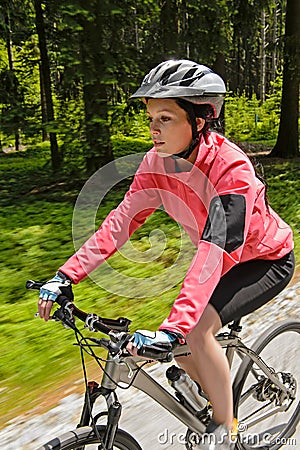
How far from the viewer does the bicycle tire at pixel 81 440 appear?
2.09 meters

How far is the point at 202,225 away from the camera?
2.55m

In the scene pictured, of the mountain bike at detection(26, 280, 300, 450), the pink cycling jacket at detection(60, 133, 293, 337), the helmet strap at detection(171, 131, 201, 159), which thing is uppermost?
the helmet strap at detection(171, 131, 201, 159)

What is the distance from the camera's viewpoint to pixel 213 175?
234 centimetres

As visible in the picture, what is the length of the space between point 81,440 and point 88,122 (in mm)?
9172

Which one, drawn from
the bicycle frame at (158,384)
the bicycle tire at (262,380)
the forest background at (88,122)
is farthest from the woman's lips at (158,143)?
the forest background at (88,122)

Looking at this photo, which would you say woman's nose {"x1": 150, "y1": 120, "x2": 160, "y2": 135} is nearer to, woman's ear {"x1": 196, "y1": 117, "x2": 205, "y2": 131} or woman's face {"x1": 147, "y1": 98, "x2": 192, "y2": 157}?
woman's face {"x1": 147, "y1": 98, "x2": 192, "y2": 157}

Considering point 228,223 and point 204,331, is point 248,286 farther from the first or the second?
point 228,223

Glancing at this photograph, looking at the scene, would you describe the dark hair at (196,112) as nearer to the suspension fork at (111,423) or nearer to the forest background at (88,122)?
the suspension fork at (111,423)

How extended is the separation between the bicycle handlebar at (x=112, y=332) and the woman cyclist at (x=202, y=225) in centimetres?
4

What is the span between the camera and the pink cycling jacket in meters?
2.18

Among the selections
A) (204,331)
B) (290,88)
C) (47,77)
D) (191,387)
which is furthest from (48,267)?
(290,88)

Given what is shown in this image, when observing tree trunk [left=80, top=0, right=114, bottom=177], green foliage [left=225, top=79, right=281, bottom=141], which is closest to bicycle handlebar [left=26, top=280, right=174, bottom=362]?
tree trunk [left=80, top=0, right=114, bottom=177]

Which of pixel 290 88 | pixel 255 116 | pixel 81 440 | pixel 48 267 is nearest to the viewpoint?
pixel 81 440

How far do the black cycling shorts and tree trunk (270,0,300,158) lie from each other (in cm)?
1245
